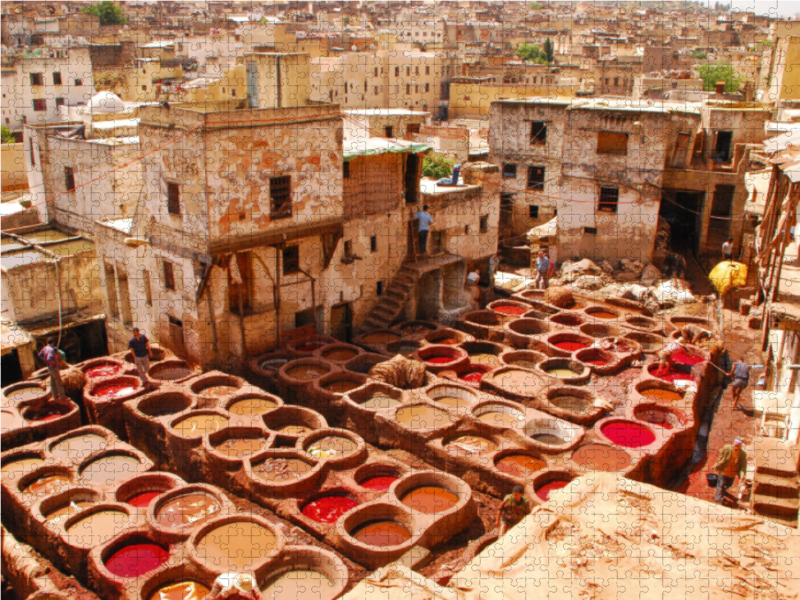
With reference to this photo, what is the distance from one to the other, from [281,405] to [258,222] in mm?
4353

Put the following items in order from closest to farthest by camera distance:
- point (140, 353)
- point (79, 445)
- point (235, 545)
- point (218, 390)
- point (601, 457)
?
point (235, 545) < point (601, 457) < point (79, 445) < point (140, 353) < point (218, 390)

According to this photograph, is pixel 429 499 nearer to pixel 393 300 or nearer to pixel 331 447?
pixel 331 447

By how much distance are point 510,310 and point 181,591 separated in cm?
1360

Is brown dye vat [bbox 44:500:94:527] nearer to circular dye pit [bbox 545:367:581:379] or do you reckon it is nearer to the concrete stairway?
the concrete stairway

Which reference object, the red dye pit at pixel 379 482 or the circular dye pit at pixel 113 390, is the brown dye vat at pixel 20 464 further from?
the red dye pit at pixel 379 482

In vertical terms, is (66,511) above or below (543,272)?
below

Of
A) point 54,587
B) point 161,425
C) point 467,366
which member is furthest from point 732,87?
point 54,587

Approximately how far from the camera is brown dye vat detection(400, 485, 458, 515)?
12750mm

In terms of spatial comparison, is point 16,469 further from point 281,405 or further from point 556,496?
A: point 556,496

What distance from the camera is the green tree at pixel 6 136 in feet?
109

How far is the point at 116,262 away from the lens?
1969cm

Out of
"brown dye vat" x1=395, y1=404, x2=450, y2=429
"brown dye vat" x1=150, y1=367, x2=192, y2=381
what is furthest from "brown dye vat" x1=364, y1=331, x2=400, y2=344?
"brown dye vat" x1=150, y1=367, x2=192, y2=381

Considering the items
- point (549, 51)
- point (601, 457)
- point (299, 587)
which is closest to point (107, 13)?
point (549, 51)

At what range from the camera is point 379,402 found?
16.5 metres
